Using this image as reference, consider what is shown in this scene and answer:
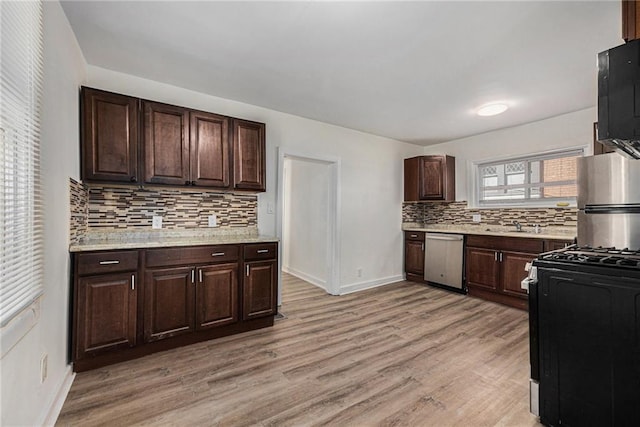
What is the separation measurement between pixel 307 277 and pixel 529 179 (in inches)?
149

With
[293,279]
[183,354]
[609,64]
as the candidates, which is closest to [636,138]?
[609,64]

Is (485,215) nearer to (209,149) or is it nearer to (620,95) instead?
(620,95)

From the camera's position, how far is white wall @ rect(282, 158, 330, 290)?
15.4 feet

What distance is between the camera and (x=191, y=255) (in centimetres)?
254

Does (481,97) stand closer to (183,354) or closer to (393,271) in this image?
(393,271)

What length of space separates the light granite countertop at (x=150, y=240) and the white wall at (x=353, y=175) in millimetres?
684

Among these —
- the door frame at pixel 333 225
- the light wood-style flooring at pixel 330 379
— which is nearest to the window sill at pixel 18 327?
the light wood-style flooring at pixel 330 379

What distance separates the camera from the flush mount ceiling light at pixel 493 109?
3385mm

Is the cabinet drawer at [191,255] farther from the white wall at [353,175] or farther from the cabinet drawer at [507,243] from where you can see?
the cabinet drawer at [507,243]

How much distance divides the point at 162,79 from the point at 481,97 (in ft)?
11.1

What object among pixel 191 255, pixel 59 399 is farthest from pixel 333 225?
pixel 59 399

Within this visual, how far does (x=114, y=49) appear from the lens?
233 centimetres

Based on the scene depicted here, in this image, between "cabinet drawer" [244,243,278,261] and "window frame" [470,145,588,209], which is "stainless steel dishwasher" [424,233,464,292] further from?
"cabinet drawer" [244,243,278,261]

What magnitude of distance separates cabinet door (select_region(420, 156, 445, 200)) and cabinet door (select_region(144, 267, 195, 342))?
3856mm
